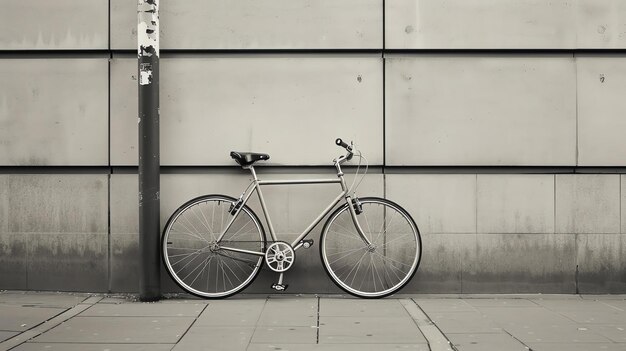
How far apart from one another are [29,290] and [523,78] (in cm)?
495

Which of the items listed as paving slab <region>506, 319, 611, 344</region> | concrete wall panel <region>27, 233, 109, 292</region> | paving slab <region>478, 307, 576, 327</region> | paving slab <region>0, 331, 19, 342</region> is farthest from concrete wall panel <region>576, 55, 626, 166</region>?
paving slab <region>0, 331, 19, 342</region>

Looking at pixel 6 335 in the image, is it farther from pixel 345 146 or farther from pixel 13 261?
pixel 345 146

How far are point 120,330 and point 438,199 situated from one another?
10.1ft

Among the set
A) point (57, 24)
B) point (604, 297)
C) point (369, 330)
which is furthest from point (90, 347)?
point (604, 297)

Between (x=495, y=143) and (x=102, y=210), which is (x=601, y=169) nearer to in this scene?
(x=495, y=143)

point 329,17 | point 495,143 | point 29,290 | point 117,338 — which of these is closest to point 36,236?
point 29,290

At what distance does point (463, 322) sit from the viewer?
570 centimetres

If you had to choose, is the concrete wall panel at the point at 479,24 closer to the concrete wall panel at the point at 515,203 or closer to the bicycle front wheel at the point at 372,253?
the concrete wall panel at the point at 515,203

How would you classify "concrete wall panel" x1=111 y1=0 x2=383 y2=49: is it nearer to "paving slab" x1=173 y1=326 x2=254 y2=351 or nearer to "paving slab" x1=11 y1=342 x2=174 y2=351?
"paving slab" x1=173 y1=326 x2=254 y2=351

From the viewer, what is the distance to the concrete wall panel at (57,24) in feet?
22.6

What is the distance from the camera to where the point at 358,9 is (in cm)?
684

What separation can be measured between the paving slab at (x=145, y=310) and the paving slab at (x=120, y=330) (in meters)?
0.15

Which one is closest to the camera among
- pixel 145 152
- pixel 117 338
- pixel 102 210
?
pixel 117 338

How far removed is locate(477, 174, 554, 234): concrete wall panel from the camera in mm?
6902
